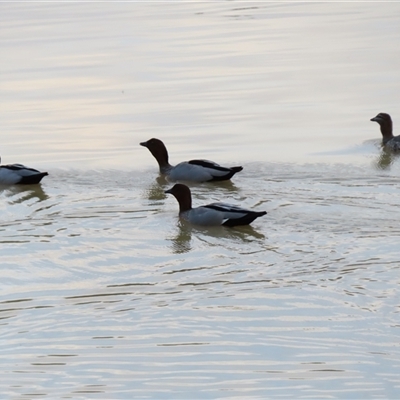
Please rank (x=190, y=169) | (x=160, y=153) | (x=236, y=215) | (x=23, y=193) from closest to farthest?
(x=236, y=215) → (x=23, y=193) → (x=190, y=169) → (x=160, y=153)

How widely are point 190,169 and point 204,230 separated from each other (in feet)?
8.60

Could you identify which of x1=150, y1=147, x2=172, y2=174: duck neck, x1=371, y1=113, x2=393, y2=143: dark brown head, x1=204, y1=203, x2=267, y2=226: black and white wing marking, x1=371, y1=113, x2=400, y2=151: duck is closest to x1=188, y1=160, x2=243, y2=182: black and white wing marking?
x1=150, y1=147, x2=172, y2=174: duck neck

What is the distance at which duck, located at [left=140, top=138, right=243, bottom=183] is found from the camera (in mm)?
15250

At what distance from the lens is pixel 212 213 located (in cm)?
1327

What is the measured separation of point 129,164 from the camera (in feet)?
56.0

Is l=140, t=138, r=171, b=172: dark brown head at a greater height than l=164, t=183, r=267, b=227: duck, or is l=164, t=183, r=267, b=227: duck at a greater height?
l=140, t=138, r=171, b=172: dark brown head

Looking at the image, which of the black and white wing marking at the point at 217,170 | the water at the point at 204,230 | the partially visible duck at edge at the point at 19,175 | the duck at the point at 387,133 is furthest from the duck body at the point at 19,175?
the duck at the point at 387,133

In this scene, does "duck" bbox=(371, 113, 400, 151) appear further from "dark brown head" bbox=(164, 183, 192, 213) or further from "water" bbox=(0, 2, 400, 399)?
"dark brown head" bbox=(164, 183, 192, 213)

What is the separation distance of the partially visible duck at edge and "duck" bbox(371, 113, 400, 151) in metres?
5.38

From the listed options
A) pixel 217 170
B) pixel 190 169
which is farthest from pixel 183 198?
pixel 190 169

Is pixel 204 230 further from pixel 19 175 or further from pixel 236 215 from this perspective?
pixel 19 175

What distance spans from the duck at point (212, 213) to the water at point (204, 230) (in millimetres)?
166

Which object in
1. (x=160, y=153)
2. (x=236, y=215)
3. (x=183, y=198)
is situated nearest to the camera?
(x=236, y=215)

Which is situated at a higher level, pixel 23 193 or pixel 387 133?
pixel 387 133
